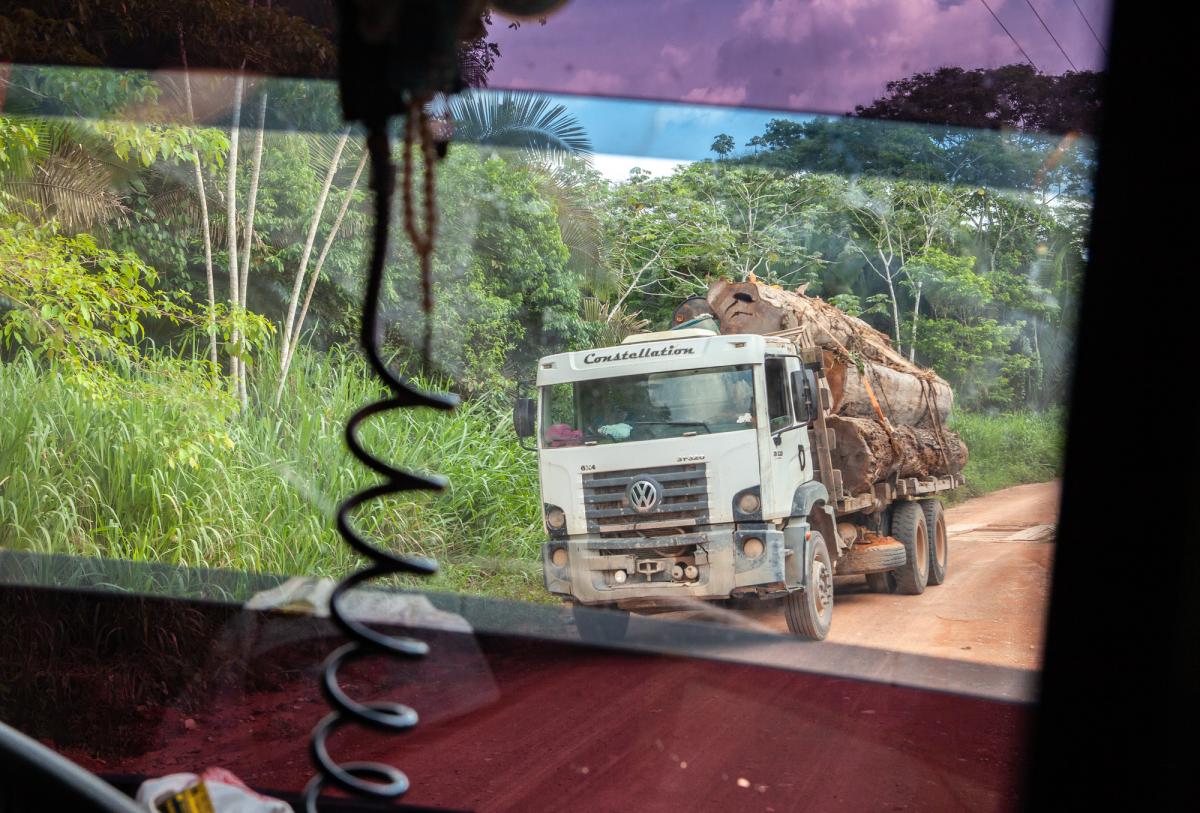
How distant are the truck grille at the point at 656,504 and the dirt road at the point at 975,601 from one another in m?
1.33

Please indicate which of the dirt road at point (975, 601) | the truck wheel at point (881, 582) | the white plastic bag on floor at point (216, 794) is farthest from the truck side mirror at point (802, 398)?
the white plastic bag on floor at point (216, 794)

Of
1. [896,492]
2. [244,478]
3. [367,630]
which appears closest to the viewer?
[367,630]

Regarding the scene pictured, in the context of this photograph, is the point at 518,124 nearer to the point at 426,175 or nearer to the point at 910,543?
the point at 910,543

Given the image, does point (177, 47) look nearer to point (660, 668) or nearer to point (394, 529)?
point (394, 529)

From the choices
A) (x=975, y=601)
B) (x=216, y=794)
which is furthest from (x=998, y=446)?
(x=216, y=794)

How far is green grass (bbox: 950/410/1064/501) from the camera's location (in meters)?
11.2

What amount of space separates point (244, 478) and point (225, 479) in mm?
172

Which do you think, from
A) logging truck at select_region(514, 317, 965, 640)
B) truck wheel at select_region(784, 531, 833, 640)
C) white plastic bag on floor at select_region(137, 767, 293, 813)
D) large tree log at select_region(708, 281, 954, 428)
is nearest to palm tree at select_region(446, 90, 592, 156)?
large tree log at select_region(708, 281, 954, 428)

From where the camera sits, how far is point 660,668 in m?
7.74

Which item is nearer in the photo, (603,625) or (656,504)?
(656,504)

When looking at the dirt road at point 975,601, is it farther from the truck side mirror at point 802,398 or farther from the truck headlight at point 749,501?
the truck side mirror at point 802,398

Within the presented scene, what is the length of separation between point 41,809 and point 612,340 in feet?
33.0

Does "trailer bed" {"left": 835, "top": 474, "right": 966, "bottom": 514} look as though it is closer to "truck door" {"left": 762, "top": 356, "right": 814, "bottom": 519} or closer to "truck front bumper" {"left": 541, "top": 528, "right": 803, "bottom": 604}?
"truck door" {"left": 762, "top": 356, "right": 814, "bottom": 519}

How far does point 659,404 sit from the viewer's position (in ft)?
23.7
